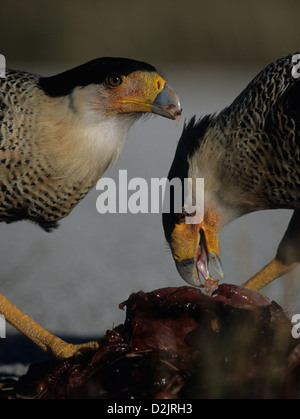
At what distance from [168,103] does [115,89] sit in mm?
205

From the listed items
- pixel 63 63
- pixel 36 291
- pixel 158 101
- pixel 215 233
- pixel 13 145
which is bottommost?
pixel 36 291

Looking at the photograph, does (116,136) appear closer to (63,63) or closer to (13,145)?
(13,145)

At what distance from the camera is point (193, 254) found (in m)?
2.99

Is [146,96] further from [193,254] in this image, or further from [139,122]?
[139,122]

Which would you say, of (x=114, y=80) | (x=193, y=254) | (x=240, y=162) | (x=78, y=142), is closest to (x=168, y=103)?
(x=114, y=80)

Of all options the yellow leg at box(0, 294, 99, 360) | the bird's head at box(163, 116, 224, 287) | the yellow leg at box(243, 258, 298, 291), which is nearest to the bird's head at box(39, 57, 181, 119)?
the bird's head at box(163, 116, 224, 287)

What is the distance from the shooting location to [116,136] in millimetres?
2771

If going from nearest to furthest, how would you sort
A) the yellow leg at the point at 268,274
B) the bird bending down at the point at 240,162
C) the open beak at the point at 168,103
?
1. the open beak at the point at 168,103
2. the bird bending down at the point at 240,162
3. the yellow leg at the point at 268,274

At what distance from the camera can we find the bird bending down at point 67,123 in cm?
268

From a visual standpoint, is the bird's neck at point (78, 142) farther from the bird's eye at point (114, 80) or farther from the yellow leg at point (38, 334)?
the yellow leg at point (38, 334)

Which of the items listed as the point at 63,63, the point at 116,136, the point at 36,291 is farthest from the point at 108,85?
the point at 63,63

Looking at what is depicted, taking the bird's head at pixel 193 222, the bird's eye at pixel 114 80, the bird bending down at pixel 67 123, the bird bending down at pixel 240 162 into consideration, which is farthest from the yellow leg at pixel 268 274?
the bird's eye at pixel 114 80

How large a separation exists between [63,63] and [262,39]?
10.2 ft

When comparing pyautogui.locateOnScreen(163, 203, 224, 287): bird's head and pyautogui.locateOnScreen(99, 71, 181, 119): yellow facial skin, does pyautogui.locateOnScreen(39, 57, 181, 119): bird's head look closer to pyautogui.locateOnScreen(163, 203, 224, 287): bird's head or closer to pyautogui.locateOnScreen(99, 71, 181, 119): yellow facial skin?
pyautogui.locateOnScreen(99, 71, 181, 119): yellow facial skin
